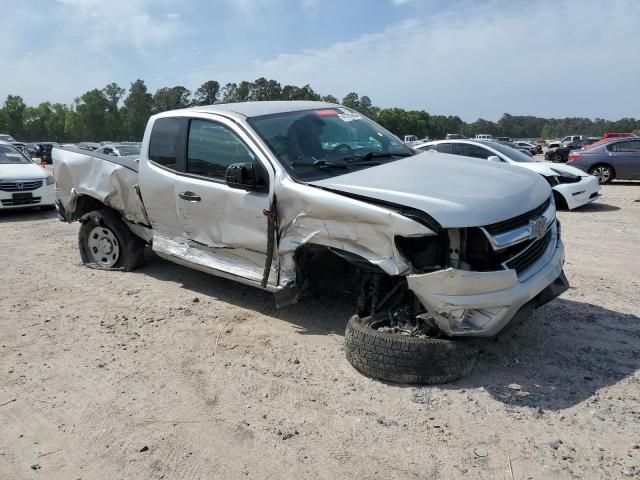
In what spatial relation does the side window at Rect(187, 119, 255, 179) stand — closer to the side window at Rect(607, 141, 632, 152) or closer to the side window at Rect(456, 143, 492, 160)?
the side window at Rect(456, 143, 492, 160)

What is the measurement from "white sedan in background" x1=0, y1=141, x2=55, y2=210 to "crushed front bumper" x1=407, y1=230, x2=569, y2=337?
1028cm

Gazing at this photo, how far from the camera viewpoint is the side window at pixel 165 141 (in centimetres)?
526

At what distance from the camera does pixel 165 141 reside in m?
5.36

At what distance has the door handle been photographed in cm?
489

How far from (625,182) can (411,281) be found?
16609 mm

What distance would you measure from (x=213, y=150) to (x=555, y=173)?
27.3 ft

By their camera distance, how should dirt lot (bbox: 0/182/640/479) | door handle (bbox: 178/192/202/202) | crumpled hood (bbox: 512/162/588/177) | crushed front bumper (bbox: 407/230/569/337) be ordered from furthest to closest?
crumpled hood (bbox: 512/162/588/177) → door handle (bbox: 178/192/202/202) → crushed front bumper (bbox: 407/230/569/337) → dirt lot (bbox: 0/182/640/479)

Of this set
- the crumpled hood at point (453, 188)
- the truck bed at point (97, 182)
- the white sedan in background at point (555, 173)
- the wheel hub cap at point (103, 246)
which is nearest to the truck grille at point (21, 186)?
the truck bed at point (97, 182)

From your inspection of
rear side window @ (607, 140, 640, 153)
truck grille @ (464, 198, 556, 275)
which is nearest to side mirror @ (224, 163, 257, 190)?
truck grille @ (464, 198, 556, 275)

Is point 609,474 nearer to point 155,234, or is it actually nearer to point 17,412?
point 17,412

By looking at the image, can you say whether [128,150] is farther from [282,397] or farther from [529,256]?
[529,256]

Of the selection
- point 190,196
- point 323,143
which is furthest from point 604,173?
point 190,196

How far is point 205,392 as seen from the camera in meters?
3.62

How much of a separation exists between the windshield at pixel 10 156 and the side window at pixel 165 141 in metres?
8.30
